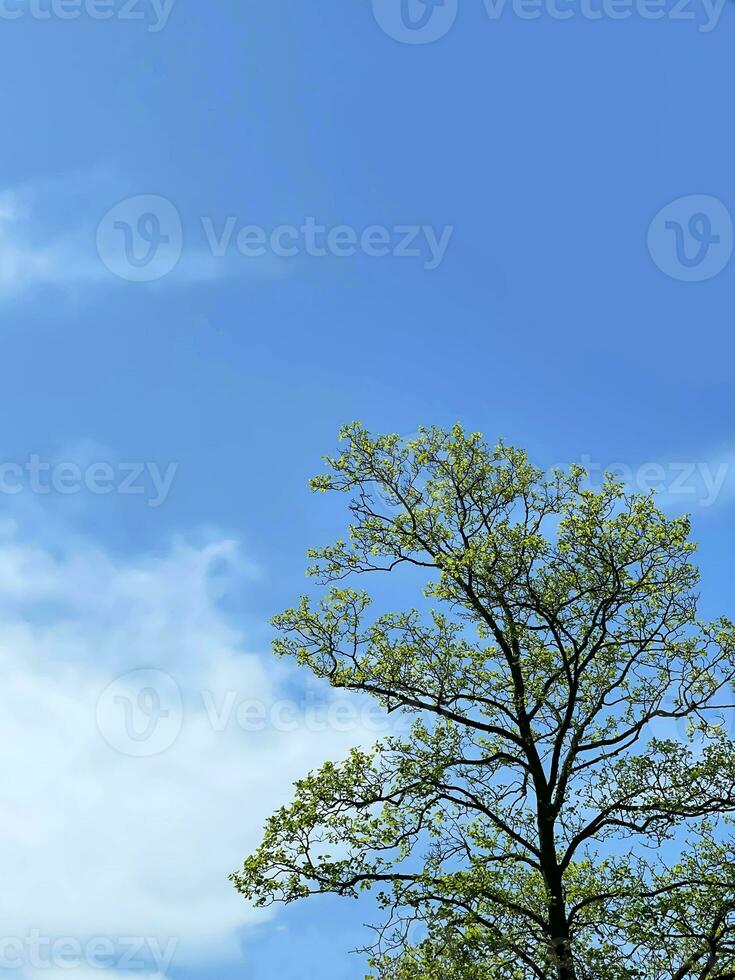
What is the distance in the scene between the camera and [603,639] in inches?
822

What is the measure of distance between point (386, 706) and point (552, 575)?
437cm

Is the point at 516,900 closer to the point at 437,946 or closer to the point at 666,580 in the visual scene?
the point at 437,946

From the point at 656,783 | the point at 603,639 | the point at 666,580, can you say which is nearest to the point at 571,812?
the point at 656,783

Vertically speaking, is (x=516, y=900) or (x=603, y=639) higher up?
(x=603, y=639)

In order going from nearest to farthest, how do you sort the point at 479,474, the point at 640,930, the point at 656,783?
1. the point at 640,930
2. the point at 656,783
3. the point at 479,474

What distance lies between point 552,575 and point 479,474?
2.92m

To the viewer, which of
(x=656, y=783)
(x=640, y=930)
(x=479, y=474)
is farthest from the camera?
→ (x=479, y=474)

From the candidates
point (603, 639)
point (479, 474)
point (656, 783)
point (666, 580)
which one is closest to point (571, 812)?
point (656, 783)

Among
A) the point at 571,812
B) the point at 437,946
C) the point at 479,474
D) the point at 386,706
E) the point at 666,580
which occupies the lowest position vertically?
the point at 437,946

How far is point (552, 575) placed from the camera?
21250 millimetres

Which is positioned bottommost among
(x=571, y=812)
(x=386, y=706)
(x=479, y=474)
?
(x=571, y=812)

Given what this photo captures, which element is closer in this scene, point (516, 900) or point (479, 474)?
point (516, 900)

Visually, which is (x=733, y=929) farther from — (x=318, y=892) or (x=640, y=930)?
(x=318, y=892)

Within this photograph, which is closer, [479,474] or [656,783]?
[656,783]
